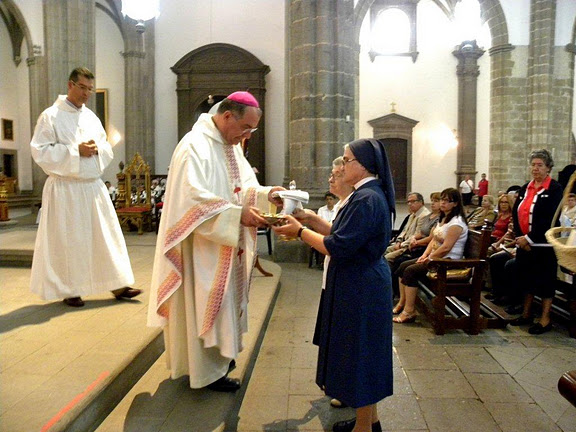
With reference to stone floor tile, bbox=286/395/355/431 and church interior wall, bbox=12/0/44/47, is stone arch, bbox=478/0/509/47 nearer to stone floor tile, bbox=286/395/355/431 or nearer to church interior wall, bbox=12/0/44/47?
church interior wall, bbox=12/0/44/47

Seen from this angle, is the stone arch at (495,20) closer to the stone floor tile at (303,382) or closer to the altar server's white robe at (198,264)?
the stone floor tile at (303,382)

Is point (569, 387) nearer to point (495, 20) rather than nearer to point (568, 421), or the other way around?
point (568, 421)

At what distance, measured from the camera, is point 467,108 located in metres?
18.9

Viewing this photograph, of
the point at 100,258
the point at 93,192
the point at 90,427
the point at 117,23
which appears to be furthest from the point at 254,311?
the point at 117,23

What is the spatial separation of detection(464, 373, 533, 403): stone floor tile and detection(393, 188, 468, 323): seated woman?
51.8 inches

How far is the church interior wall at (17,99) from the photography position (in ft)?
55.9

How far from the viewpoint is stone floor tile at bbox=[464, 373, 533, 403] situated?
2.97m

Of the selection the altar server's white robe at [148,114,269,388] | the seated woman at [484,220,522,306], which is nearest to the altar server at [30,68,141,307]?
the altar server's white robe at [148,114,269,388]

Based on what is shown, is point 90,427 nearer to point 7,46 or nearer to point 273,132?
point 273,132

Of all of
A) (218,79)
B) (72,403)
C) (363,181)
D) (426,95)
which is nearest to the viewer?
(72,403)

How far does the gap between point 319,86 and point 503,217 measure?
10.8 ft

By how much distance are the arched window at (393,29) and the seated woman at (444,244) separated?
53.6 feet

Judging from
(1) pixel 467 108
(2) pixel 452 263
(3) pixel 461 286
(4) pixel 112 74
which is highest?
(4) pixel 112 74

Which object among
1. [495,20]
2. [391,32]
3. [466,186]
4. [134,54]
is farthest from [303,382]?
[391,32]
